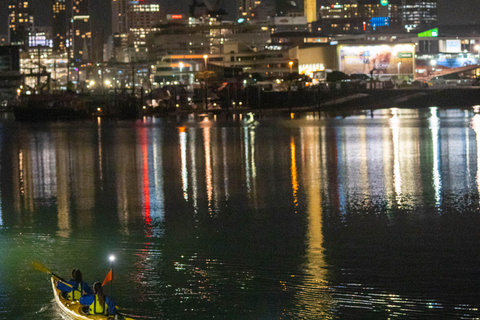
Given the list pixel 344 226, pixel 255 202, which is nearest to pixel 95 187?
pixel 255 202

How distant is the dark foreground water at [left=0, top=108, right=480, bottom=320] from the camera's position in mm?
9562

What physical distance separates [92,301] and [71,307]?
584 millimetres

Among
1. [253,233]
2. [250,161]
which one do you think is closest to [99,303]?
[253,233]

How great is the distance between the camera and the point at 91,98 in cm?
8056

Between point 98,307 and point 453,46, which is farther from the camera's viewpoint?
point 453,46

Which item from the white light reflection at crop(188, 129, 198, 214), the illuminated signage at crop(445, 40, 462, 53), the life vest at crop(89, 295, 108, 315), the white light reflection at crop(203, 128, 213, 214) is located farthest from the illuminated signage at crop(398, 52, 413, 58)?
the life vest at crop(89, 295, 108, 315)

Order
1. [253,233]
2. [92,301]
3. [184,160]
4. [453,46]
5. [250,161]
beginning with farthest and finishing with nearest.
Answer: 1. [453,46]
2. [184,160]
3. [250,161]
4. [253,233]
5. [92,301]

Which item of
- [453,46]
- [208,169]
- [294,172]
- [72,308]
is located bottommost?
[72,308]

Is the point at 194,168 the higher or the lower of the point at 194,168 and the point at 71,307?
the higher

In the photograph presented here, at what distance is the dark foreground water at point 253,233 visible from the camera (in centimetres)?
956

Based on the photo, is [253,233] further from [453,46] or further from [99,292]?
[453,46]

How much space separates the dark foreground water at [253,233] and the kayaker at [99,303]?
0.59 meters

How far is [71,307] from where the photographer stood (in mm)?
9094

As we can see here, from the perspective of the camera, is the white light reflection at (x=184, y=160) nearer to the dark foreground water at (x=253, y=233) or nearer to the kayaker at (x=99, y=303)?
the dark foreground water at (x=253, y=233)
